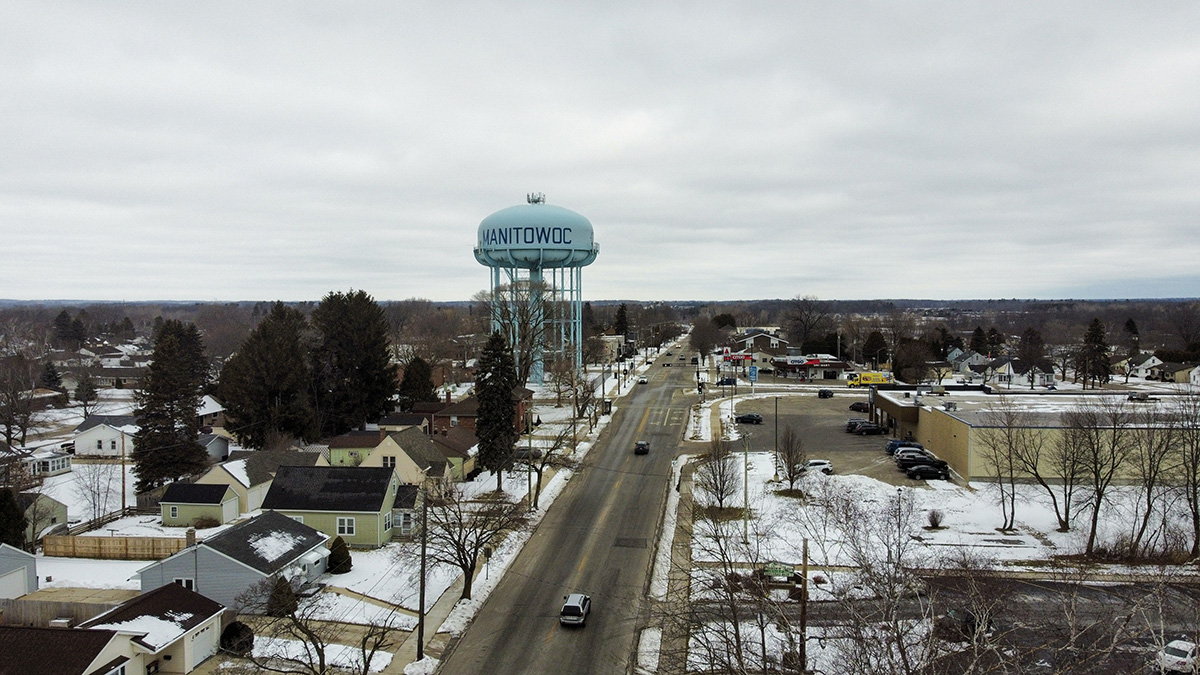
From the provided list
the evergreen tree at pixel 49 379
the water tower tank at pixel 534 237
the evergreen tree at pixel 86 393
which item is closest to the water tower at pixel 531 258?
the water tower tank at pixel 534 237

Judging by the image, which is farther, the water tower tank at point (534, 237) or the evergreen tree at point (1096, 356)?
the evergreen tree at point (1096, 356)

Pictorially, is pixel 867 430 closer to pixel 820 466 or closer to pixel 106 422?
pixel 820 466

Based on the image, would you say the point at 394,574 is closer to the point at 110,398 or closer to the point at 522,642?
the point at 522,642

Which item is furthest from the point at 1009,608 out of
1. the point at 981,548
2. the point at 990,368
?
the point at 990,368

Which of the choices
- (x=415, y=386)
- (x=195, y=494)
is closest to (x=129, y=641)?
(x=195, y=494)

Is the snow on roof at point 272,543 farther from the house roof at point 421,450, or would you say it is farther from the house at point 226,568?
the house roof at point 421,450

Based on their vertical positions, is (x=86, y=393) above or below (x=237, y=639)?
above

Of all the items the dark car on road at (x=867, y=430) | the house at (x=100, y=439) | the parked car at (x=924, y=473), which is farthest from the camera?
the house at (x=100, y=439)
